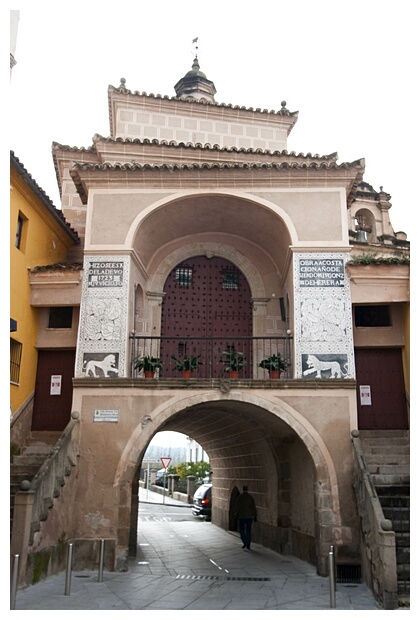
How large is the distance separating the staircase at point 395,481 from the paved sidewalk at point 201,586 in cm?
76

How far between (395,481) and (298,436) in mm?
2058

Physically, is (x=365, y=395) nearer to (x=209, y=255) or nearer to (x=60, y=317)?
(x=209, y=255)

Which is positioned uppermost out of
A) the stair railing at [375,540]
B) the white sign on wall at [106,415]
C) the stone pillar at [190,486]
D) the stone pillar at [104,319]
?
the stone pillar at [104,319]

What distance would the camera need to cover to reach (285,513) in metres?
14.5

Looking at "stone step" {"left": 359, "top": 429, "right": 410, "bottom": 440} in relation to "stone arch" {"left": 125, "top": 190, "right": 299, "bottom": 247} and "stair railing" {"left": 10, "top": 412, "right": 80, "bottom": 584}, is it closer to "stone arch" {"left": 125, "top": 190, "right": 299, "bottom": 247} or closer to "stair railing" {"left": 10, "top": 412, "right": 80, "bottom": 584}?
"stone arch" {"left": 125, "top": 190, "right": 299, "bottom": 247}

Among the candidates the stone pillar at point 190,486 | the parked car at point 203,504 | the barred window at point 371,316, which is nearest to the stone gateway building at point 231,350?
the barred window at point 371,316

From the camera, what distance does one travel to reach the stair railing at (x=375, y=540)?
344 inches

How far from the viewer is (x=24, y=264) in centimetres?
1339

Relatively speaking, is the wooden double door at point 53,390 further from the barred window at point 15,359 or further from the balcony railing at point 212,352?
the balcony railing at point 212,352

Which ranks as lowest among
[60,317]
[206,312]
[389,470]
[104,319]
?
[389,470]

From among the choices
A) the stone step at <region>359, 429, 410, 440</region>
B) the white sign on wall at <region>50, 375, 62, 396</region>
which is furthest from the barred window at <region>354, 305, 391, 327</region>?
the white sign on wall at <region>50, 375, 62, 396</region>

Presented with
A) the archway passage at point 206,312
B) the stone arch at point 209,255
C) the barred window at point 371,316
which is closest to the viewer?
the barred window at point 371,316

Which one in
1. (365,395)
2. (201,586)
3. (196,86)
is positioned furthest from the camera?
(196,86)

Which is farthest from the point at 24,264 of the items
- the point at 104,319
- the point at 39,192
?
the point at 104,319
